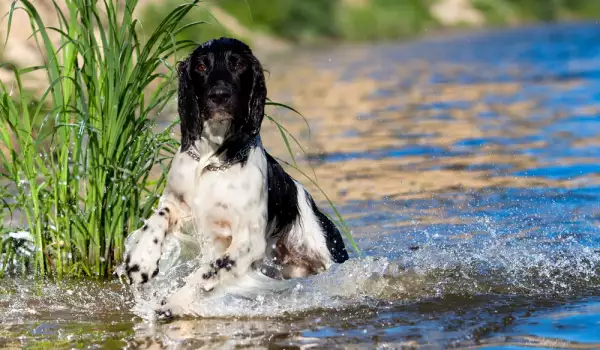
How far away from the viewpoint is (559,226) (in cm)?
782

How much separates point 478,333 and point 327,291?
3.80ft

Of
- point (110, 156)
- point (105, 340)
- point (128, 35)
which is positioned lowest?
point (105, 340)

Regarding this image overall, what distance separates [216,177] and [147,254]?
55 centimetres

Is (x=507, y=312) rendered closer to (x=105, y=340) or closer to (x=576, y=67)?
(x=105, y=340)

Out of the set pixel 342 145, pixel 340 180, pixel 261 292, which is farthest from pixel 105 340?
pixel 342 145

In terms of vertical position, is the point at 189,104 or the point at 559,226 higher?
the point at 189,104

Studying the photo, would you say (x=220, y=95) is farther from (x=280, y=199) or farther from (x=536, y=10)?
(x=536, y=10)

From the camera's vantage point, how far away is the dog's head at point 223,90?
211 inches

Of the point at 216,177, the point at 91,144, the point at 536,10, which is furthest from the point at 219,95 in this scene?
the point at 536,10

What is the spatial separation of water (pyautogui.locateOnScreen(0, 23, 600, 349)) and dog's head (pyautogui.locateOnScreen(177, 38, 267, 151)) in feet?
3.03

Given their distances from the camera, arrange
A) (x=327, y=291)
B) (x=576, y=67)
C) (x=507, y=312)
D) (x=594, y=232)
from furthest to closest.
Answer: (x=576, y=67), (x=594, y=232), (x=327, y=291), (x=507, y=312)

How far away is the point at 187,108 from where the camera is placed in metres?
5.46

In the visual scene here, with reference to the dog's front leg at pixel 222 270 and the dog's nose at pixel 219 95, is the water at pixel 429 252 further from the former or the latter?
the dog's nose at pixel 219 95

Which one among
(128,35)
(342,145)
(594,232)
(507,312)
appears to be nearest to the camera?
(507,312)
